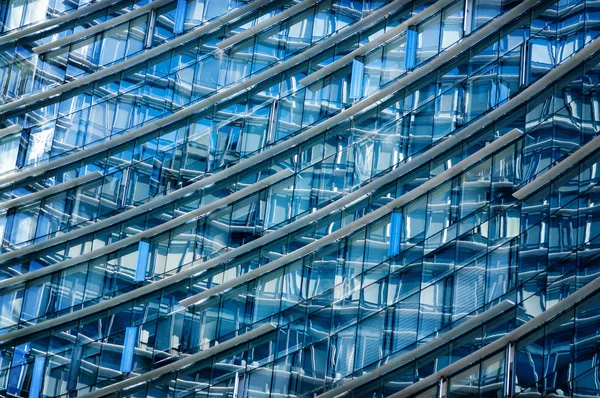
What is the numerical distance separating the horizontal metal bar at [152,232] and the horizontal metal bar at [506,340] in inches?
446

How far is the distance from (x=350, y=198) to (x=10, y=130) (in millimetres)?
15955

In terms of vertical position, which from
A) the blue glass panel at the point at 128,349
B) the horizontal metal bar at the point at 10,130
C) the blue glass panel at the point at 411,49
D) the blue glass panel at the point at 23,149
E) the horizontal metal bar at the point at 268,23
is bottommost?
the blue glass panel at the point at 128,349

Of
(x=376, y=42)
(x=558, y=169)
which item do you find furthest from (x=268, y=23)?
(x=558, y=169)

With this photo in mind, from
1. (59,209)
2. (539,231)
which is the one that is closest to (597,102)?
(539,231)

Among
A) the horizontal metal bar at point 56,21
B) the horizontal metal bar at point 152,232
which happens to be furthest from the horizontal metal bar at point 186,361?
the horizontal metal bar at point 56,21

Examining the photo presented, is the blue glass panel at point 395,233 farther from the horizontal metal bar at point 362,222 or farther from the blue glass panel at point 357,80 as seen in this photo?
the blue glass panel at point 357,80

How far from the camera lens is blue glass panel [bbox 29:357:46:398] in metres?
51.2

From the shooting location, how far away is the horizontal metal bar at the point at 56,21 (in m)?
57.9

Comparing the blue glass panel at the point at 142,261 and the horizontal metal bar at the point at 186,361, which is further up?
the blue glass panel at the point at 142,261

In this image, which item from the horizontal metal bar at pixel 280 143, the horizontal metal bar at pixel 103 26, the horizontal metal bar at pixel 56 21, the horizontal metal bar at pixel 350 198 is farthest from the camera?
the horizontal metal bar at pixel 56 21

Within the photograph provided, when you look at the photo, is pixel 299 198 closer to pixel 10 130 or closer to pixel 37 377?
pixel 37 377

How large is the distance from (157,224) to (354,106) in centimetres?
944

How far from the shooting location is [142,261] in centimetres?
5275

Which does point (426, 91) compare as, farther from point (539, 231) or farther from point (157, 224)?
point (157, 224)
